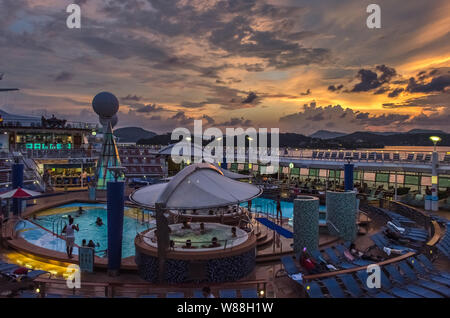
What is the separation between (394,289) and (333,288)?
4.26 feet

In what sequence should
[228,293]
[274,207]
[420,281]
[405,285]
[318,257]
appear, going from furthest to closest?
[274,207] → [318,257] → [420,281] → [405,285] → [228,293]

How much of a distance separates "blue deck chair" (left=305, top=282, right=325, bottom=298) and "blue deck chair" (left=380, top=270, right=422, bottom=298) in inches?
54.3

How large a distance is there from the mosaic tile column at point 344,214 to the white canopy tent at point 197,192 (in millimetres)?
3085

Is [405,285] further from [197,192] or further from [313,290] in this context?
[197,192]

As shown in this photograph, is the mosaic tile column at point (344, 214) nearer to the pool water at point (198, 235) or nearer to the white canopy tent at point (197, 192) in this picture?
the white canopy tent at point (197, 192)

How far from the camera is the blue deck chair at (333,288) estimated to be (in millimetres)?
6309

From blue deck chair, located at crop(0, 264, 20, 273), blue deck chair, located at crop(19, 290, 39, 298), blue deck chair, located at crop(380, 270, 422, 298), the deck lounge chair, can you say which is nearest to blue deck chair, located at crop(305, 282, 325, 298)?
blue deck chair, located at crop(380, 270, 422, 298)

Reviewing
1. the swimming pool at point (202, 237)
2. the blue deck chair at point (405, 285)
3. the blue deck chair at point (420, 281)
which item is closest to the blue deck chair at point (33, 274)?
the swimming pool at point (202, 237)

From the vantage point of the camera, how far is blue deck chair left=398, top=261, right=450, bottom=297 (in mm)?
6492

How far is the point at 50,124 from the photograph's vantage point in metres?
38.5

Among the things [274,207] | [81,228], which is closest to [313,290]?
[81,228]

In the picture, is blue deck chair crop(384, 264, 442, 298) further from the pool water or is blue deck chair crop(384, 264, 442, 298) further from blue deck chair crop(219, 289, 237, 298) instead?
the pool water

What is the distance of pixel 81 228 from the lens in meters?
15.1

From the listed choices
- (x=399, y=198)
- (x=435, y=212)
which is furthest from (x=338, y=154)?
(x=435, y=212)
